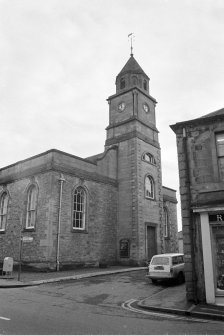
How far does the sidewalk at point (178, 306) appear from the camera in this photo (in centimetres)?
874

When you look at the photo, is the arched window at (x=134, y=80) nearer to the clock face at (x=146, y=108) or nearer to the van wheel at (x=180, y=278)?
the clock face at (x=146, y=108)

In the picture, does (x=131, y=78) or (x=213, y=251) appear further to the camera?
(x=131, y=78)

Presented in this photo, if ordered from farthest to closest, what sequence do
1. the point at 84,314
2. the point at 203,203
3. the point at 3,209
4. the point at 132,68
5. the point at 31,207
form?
the point at 132,68 → the point at 3,209 → the point at 31,207 → the point at 203,203 → the point at 84,314

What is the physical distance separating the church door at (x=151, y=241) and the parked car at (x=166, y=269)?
31.5ft

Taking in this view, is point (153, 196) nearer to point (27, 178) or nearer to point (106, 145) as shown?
point (106, 145)

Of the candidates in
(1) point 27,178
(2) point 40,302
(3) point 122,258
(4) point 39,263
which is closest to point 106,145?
(1) point 27,178

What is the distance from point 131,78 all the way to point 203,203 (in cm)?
2116

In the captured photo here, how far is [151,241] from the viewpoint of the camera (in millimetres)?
25719

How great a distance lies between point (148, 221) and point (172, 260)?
10.4 meters

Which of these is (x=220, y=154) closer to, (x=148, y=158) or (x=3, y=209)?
→ (x=148, y=158)

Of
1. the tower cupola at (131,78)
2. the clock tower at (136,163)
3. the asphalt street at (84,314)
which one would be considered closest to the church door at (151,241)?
the clock tower at (136,163)

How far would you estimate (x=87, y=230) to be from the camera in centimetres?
2267

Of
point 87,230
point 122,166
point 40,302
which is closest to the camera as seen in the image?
point 40,302

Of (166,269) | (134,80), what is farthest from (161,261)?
(134,80)
